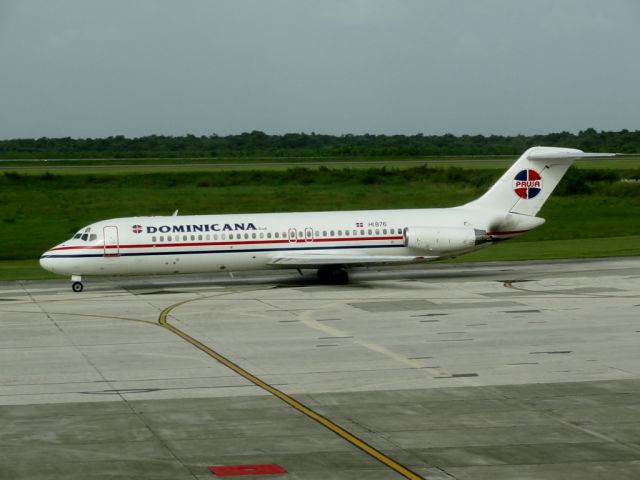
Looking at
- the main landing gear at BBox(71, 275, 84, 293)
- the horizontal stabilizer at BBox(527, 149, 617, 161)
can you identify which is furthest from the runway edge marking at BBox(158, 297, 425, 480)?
the horizontal stabilizer at BBox(527, 149, 617, 161)

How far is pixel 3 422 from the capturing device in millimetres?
20453

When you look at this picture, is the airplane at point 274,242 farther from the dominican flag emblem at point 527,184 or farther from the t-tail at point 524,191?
the dominican flag emblem at point 527,184

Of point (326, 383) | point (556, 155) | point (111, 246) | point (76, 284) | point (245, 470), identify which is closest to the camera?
point (245, 470)

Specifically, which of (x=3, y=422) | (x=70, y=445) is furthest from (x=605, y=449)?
(x=3, y=422)

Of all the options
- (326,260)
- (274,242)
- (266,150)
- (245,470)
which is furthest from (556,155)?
(266,150)

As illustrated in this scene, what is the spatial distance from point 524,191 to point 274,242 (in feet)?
36.6

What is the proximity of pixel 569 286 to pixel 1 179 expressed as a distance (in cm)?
6115

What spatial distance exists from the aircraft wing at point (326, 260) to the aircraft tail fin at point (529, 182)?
5370 mm

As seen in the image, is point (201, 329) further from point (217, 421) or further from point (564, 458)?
point (564, 458)

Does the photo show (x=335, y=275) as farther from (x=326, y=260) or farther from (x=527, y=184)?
(x=527, y=184)

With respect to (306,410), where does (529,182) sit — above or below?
above

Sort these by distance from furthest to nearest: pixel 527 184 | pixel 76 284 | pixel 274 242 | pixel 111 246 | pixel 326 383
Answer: pixel 527 184, pixel 274 242, pixel 76 284, pixel 111 246, pixel 326 383

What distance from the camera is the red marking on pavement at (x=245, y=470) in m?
16.9

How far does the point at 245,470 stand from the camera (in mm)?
17078
